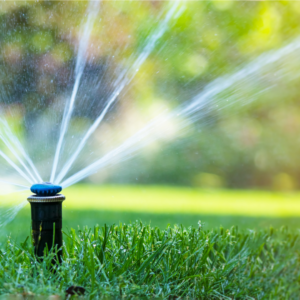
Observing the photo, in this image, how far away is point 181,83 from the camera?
8.02 meters

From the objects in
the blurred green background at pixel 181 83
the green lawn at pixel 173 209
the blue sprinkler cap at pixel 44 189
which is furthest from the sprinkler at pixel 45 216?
the blurred green background at pixel 181 83

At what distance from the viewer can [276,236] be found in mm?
2697

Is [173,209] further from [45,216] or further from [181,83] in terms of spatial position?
[45,216]

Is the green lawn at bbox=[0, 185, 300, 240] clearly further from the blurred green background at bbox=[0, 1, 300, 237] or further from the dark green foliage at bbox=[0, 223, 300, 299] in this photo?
the dark green foliage at bbox=[0, 223, 300, 299]

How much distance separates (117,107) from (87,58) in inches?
75.1

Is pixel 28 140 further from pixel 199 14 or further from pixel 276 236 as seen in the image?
pixel 276 236

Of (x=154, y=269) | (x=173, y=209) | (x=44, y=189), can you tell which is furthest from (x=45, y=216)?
(x=173, y=209)

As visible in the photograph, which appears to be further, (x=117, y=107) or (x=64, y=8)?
(x=117, y=107)

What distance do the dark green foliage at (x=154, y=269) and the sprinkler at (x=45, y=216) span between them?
0.08m

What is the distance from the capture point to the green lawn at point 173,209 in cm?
450

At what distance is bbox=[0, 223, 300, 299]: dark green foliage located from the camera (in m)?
1.70

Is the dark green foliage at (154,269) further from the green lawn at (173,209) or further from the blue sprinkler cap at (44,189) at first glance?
the green lawn at (173,209)

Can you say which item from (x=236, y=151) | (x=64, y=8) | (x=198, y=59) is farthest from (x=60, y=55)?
(x=236, y=151)

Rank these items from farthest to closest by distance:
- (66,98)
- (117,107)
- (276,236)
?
1. (117,107)
2. (66,98)
3. (276,236)
